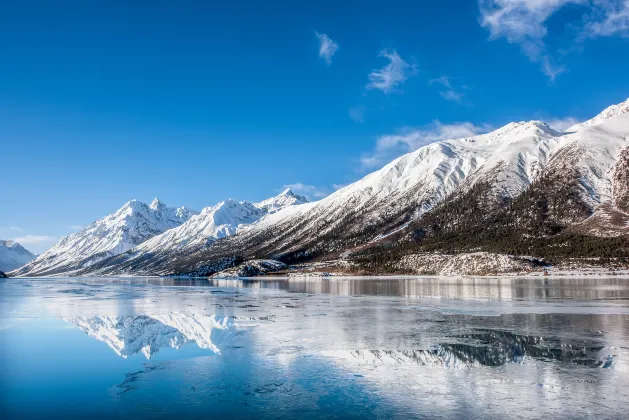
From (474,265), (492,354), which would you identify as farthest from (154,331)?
(474,265)

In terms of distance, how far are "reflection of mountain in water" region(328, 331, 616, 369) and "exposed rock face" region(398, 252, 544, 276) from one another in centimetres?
11267

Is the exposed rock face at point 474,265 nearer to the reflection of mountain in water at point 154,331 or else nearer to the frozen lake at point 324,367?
the frozen lake at point 324,367

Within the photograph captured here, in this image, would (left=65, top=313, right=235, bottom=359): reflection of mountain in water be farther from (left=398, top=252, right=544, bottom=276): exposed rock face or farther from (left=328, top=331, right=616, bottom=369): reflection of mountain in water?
(left=398, top=252, right=544, bottom=276): exposed rock face

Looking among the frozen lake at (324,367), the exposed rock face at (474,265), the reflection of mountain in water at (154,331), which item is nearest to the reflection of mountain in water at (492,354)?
the frozen lake at (324,367)

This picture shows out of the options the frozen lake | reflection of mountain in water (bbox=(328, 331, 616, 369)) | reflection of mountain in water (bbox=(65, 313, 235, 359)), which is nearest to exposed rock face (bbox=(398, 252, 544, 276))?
the frozen lake

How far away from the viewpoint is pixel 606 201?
7662 inches

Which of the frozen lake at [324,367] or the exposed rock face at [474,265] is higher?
the exposed rock face at [474,265]

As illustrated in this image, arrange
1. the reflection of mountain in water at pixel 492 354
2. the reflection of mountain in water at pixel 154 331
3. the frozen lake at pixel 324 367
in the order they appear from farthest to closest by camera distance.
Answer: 1. the reflection of mountain in water at pixel 154 331
2. the reflection of mountain in water at pixel 492 354
3. the frozen lake at pixel 324 367

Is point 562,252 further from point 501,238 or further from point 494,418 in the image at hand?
point 494,418

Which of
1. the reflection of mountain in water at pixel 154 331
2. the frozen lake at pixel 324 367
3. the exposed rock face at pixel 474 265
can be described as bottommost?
the reflection of mountain in water at pixel 154 331

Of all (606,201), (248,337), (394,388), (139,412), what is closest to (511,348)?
(394,388)

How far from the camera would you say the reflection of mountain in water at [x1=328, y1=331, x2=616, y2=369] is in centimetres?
2048

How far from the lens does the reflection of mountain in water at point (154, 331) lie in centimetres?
2595

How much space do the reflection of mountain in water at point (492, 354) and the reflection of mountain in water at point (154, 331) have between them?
9002 mm
